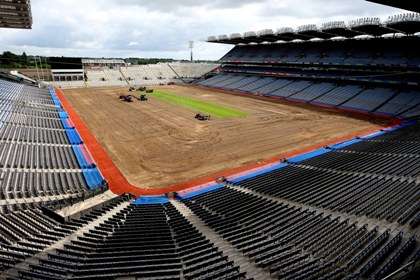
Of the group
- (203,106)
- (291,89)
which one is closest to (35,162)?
(203,106)

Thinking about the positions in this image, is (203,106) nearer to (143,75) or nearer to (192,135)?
(192,135)

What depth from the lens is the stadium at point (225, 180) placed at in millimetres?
15242

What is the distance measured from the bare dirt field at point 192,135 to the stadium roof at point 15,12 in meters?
18.1

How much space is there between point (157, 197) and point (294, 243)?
44.1 ft

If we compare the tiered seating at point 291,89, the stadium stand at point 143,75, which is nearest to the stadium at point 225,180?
the tiered seating at point 291,89

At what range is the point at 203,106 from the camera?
2749 inches

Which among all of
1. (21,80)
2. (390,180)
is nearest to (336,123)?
(390,180)

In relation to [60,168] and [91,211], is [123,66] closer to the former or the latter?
[60,168]

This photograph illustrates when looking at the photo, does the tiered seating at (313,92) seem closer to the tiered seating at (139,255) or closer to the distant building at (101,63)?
the tiered seating at (139,255)

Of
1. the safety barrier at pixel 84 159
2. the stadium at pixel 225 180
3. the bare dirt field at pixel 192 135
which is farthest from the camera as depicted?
the bare dirt field at pixel 192 135

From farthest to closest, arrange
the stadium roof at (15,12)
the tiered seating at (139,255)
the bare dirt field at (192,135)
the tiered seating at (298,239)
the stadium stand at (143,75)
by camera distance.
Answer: the stadium stand at (143,75), the stadium roof at (15,12), the bare dirt field at (192,135), the tiered seating at (298,239), the tiered seating at (139,255)

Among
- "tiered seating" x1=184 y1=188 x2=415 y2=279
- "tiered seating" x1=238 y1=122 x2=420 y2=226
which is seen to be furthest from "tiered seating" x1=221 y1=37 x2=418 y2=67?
"tiered seating" x1=184 y1=188 x2=415 y2=279

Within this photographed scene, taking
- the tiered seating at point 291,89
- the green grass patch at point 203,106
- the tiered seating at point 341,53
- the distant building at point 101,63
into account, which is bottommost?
the green grass patch at point 203,106

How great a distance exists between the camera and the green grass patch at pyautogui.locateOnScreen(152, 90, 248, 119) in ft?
199
